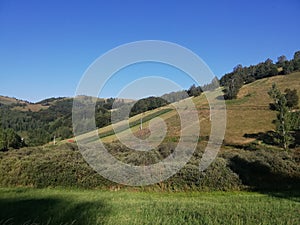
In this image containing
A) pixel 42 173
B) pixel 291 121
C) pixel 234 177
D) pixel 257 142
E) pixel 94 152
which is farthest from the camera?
pixel 257 142

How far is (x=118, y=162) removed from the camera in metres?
19.3

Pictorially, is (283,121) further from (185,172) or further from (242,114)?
(242,114)

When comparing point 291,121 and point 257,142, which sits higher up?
point 291,121

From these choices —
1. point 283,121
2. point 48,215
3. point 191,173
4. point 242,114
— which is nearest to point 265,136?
point 283,121

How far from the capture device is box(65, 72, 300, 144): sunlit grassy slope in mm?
36819

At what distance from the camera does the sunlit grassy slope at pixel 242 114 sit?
36.8 m

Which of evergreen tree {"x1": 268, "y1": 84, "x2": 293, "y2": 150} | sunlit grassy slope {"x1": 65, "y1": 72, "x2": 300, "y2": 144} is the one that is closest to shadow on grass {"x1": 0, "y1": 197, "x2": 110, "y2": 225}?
sunlit grassy slope {"x1": 65, "y1": 72, "x2": 300, "y2": 144}

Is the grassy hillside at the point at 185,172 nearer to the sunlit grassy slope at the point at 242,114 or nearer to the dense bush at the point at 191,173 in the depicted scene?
the dense bush at the point at 191,173

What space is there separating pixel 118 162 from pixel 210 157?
18.8 ft

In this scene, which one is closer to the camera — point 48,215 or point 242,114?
point 48,215

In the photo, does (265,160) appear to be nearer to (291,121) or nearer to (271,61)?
(291,121)

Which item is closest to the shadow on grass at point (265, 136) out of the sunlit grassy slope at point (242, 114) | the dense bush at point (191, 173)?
the sunlit grassy slope at point (242, 114)

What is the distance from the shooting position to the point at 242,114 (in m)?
70.6

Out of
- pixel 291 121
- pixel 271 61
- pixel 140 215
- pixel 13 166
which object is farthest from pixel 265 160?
pixel 271 61
